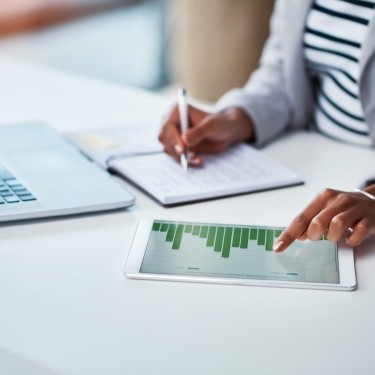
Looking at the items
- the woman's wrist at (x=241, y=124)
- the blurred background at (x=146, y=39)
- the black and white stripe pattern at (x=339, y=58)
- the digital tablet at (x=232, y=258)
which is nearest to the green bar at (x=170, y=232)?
the digital tablet at (x=232, y=258)

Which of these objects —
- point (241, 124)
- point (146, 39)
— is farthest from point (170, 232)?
point (146, 39)

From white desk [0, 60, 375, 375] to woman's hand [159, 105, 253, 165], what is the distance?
16 centimetres

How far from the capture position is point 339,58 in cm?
134

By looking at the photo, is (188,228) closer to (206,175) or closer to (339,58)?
(206,175)

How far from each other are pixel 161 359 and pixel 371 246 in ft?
1.17

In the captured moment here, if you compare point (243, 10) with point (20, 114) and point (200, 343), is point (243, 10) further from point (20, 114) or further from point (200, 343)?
point (200, 343)

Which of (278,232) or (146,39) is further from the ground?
(278,232)

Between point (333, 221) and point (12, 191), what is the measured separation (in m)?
0.43

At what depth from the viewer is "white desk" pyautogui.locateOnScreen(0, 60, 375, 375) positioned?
73cm

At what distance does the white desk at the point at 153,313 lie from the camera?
732 mm

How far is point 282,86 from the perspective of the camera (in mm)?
1457

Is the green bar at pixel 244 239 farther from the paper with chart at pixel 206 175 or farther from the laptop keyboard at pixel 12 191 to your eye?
the laptop keyboard at pixel 12 191

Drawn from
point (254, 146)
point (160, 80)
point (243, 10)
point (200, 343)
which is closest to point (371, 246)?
point (200, 343)

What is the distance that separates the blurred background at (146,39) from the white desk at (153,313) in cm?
174
